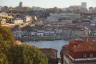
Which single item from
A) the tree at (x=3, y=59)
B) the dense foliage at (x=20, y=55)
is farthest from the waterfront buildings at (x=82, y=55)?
the tree at (x=3, y=59)

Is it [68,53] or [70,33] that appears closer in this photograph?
[68,53]

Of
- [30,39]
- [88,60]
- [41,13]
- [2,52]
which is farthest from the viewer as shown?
[41,13]

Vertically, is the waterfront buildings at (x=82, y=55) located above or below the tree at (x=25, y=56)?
below

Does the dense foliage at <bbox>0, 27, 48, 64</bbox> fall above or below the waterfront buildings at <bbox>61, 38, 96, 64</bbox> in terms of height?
above

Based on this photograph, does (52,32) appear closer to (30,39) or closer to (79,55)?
(30,39)

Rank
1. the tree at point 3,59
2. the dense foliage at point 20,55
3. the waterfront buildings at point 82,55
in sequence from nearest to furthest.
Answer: the tree at point 3,59
the dense foliage at point 20,55
the waterfront buildings at point 82,55

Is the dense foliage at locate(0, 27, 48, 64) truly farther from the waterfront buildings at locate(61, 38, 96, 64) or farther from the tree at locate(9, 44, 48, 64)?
the waterfront buildings at locate(61, 38, 96, 64)

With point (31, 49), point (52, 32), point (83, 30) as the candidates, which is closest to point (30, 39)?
point (52, 32)

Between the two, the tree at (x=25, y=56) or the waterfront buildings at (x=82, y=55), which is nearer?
the tree at (x=25, y=56)

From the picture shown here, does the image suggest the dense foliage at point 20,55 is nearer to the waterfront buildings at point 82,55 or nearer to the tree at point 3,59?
the tree at point 3,59

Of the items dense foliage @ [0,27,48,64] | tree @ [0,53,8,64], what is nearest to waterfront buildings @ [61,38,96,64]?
dense foliage @ [0,27,48,64]

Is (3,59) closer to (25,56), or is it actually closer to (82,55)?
(25,56)
